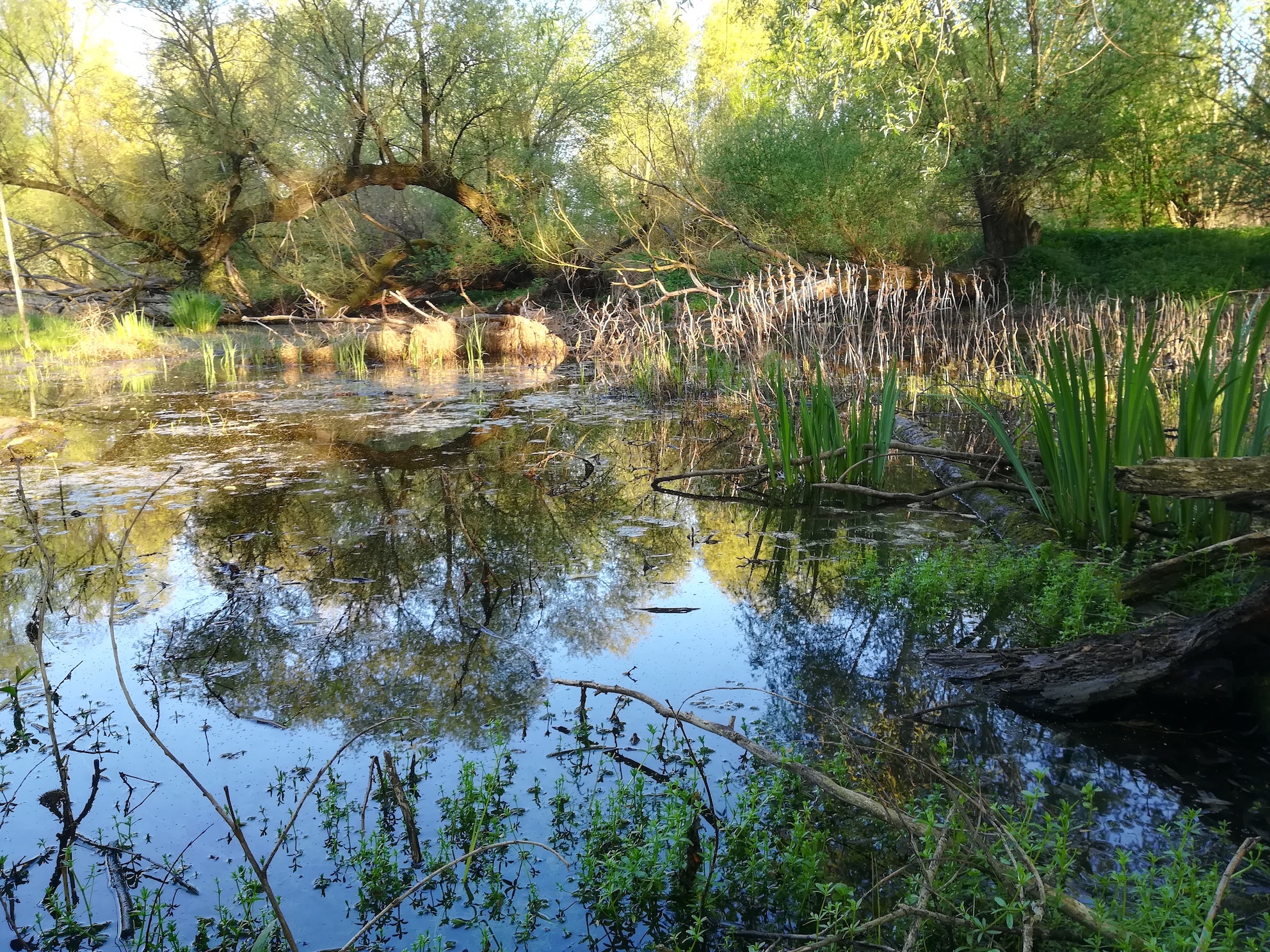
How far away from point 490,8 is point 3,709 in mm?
18936

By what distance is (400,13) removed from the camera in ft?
58.1

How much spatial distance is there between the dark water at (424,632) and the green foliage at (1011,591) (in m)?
0.14

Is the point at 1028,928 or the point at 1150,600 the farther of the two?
the point at 1150,600

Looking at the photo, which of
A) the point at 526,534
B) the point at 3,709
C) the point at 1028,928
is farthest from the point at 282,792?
the point at 526,534

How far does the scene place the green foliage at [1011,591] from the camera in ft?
9.73

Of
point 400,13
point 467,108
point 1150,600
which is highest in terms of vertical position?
point 400,13

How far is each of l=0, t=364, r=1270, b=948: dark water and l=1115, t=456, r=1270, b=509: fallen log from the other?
23.2 inches

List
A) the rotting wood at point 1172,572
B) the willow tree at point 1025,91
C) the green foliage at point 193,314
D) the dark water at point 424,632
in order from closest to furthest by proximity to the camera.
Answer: the dark water at point 424,632, the rotting wood at point 1172,572, the willow tree at point 1025,91, the green foliage at point 193,314

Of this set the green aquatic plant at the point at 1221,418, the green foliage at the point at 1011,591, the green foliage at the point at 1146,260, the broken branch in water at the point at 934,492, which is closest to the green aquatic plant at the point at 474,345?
the broken branch in water at the point at 934,492

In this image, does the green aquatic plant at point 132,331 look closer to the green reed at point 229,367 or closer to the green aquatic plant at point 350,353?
the green reed at point 229,367

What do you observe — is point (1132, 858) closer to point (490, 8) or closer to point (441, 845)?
point (441, 845)

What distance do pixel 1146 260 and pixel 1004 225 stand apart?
114 inches

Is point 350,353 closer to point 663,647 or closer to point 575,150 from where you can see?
point 575,150

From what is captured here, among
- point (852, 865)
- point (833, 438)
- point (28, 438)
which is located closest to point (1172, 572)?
point (852, 865)
